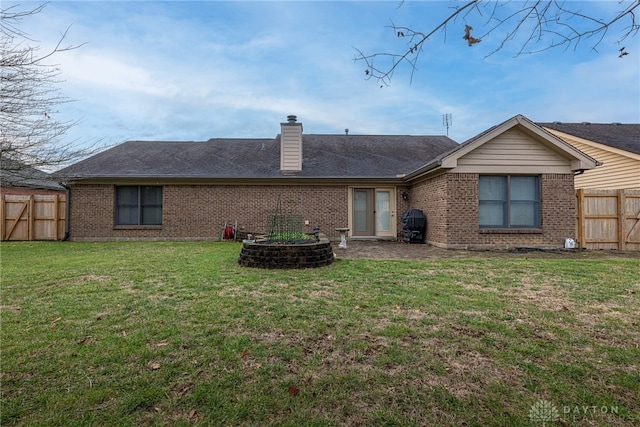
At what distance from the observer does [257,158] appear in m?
14.2

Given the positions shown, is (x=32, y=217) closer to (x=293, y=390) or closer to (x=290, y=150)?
(x=290, y=150)

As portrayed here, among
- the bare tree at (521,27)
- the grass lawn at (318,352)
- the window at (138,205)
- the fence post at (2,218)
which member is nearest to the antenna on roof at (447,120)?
the window at (138,205)

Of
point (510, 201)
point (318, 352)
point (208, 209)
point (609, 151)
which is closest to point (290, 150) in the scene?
point (208, 209)

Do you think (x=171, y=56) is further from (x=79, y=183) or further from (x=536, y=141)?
(x=536, y=141)

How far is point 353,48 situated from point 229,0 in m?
3.91

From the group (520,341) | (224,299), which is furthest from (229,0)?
(520,341)

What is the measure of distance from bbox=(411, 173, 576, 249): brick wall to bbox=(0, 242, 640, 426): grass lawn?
4429 mm

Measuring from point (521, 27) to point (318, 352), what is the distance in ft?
10.9

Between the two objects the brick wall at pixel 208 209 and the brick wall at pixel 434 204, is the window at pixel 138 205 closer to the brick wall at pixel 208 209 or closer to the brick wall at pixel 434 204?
the brick wall at pixel 208 209

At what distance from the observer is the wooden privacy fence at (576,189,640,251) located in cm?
993

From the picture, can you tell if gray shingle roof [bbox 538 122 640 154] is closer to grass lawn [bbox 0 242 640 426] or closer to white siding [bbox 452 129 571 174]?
white siding [bbox 452 129 571 174]

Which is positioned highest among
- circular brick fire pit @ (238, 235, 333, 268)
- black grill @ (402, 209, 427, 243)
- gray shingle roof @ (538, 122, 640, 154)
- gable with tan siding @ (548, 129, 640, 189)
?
gray shingle roof @ (538, 122, 640, 154)

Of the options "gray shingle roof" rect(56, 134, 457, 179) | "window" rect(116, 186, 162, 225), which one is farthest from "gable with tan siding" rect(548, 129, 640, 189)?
"window" rect(116, 186, 162, 225)

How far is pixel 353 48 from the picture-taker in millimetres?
2871
